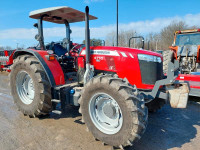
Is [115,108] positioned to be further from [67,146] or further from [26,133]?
[26,133]

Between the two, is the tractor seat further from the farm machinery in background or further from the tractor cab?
the farm machinery in background

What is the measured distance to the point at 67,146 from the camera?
2.66 metres

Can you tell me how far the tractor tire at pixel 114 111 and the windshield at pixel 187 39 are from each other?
285 inches

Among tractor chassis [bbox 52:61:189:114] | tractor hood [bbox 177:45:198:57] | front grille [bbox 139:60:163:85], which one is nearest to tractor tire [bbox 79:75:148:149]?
tractor chassis [bbox 52:61:189:114]

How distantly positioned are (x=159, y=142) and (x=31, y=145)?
2.04 meters

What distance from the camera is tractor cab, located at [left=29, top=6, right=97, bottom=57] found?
3.64 metres

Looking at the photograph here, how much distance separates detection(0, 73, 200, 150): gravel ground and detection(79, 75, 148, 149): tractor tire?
0.83ft

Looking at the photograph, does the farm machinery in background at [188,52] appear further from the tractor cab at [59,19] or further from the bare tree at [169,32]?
the bare tree at [169,32]

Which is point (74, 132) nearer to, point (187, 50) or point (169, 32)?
point (187, 50)

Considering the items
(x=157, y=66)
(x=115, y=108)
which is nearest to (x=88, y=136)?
(x=115, y=108)

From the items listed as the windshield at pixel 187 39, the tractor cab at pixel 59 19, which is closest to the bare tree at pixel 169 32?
the windshield at pixel 187 39

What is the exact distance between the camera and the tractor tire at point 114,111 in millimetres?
2344

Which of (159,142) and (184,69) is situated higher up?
(184,69)

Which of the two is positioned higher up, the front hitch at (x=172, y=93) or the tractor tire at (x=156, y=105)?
the front hitch at (x=172, y=93)
